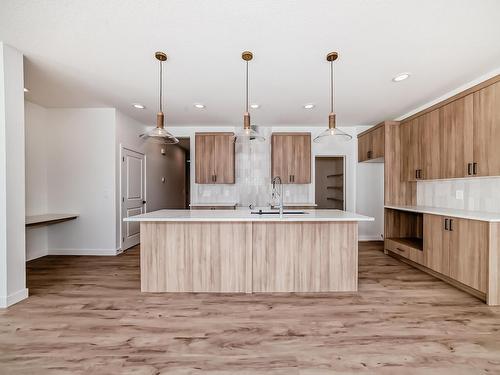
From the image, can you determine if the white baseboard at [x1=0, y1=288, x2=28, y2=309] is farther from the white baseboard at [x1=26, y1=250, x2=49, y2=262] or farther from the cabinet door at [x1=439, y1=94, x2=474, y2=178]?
the cabinet door at [x1=439, y1=94, x2=474, y2=178]

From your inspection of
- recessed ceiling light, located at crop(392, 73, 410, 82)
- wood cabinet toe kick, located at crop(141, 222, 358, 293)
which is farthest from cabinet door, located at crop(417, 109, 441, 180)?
wood cabinet toe kick, located at crop(141, 222, 358, 293)

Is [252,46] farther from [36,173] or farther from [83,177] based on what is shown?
[36,173]

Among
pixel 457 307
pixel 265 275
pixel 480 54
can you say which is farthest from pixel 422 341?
pixel 480 54

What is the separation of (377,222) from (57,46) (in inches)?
238

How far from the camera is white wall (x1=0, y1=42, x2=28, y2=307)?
7.70ft

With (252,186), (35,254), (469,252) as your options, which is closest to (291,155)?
(252,186)

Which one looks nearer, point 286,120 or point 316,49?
point 316,49

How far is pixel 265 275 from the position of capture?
9.06ft

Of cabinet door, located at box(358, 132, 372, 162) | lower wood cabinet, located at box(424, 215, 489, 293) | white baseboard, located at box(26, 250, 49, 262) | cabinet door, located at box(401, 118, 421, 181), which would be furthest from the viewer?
cabinet door, located at box(358, 132, 372, 162)

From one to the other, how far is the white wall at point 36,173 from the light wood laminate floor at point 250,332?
58.9 inches

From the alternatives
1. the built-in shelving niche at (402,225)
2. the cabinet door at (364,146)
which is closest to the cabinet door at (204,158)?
the cabinet door at (364,146)

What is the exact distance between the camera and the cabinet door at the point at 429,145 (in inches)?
136

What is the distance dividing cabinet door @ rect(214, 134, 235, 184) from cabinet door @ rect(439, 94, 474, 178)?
3.53 metres

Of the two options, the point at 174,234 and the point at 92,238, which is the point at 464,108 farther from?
the point at 92,238
